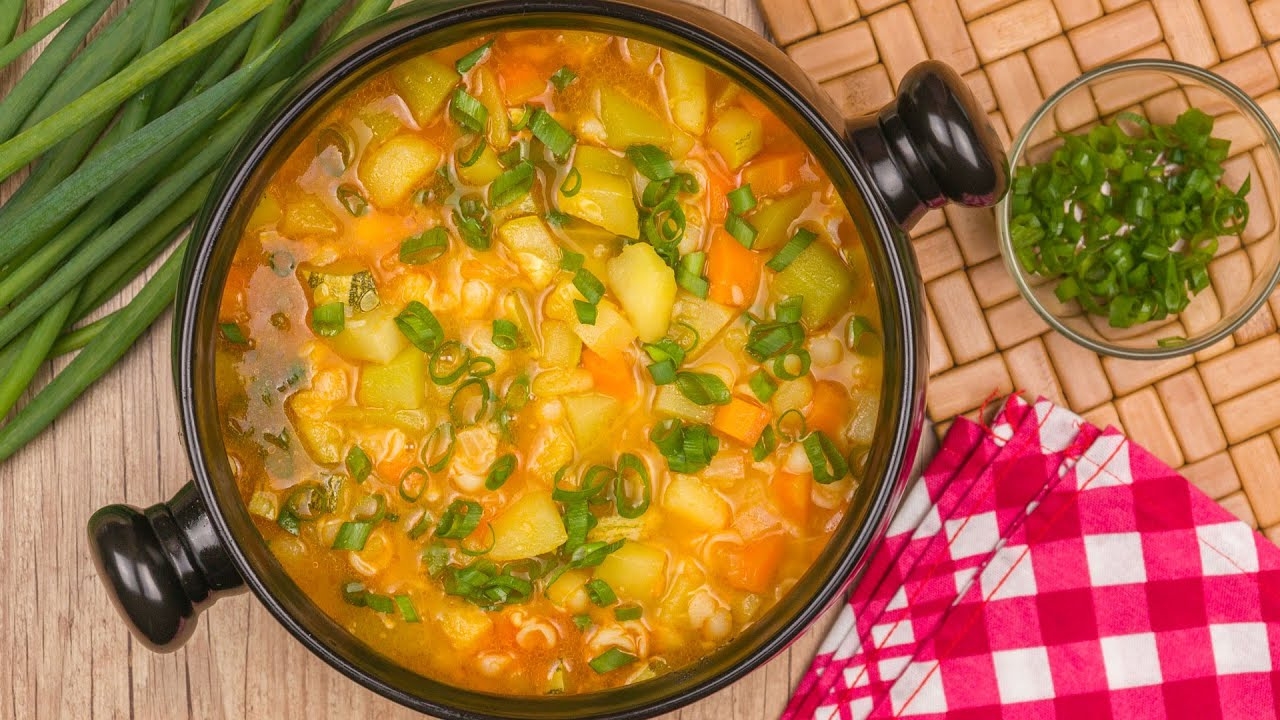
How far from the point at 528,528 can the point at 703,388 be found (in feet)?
1.14

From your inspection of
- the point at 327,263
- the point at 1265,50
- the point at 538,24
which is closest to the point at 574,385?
the point at 327,263

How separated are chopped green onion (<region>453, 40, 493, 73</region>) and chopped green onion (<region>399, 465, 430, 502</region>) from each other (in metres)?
0.61

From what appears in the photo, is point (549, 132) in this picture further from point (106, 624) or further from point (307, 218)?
point (106, 624)

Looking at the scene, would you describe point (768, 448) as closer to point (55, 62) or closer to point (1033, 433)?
point (1033, 433)

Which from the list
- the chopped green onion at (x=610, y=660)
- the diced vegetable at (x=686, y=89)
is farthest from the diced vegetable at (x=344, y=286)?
the chopped green onion at (x=610, y=660)

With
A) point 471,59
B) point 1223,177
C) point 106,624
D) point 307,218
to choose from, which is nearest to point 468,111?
point 471,59

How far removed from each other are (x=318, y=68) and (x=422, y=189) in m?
0.23

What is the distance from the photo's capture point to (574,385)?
1665 millimetres

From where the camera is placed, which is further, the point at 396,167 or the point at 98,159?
the point at 98,159

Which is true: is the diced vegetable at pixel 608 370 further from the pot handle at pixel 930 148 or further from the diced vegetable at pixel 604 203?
the pot handle at pixel 930 148

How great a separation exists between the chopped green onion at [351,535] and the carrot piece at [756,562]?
0.57m

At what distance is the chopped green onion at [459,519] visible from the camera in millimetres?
1674

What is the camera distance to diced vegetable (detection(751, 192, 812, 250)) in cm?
165

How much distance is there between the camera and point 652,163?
5.34 ft
